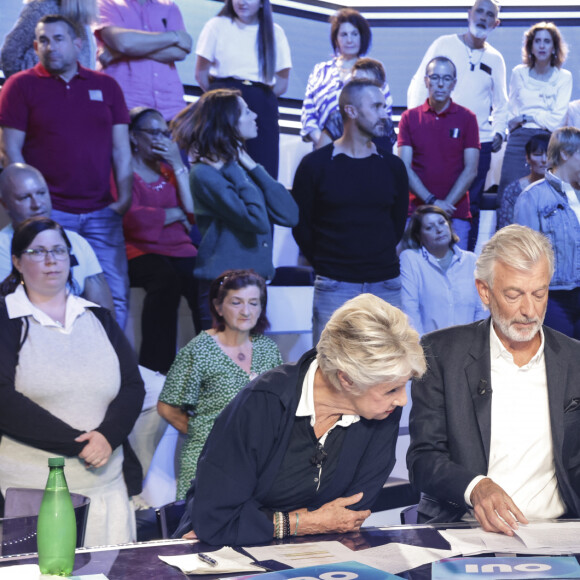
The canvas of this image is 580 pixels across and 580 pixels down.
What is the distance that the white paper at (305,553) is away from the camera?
185cm

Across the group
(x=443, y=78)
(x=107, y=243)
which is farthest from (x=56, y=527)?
(x=443, y=78)

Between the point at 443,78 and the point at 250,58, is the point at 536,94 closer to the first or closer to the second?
the point at 443,78

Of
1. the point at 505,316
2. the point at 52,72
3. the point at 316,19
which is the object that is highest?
the point at 316,19

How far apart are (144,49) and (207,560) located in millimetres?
3210

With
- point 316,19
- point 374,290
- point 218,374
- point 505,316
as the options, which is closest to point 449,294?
point 374,290

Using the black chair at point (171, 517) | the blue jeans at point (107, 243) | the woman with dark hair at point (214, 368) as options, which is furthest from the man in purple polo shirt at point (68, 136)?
the black chair at point (171, 517)

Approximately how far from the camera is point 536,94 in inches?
231

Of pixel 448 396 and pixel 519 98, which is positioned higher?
pixel 519 98

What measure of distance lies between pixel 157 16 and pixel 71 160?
1.06 m

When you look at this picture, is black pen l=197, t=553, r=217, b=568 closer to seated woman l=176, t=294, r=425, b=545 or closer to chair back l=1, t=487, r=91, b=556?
seated woman l=176, t=294, r=425, b=545

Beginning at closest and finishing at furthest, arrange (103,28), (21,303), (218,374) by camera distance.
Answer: (21,303)
(218,374)
(103,28)

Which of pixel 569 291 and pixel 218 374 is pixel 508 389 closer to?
pixel 218 374

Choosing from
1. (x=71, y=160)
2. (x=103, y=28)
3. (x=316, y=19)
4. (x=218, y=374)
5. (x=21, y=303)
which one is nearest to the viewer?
(x=21, y=303)

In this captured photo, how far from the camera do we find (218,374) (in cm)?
349
